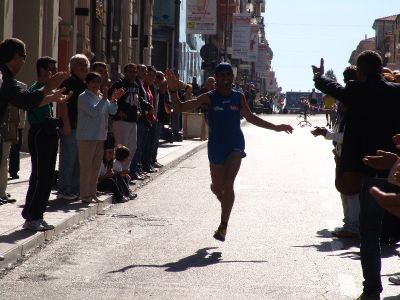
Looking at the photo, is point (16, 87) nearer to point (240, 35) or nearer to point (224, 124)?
point (224, 124)

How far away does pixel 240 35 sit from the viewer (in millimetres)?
79500

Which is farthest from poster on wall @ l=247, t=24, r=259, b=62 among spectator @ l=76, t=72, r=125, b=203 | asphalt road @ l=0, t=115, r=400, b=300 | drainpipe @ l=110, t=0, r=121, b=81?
spectator @ l=76, t=72, r=125, b=203

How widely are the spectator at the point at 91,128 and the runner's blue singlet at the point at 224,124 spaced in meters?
2.54

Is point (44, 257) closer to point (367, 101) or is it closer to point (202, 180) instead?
point (367, 101)

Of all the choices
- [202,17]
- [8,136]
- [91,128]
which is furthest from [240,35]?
[8,136]

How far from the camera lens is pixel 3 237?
11836 mm

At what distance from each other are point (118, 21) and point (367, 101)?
29.6 m

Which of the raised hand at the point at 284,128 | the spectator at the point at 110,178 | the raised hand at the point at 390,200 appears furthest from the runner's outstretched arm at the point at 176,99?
the raised hand at the point at 390,200

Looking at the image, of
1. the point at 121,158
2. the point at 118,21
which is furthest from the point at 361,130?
the point at 118,21

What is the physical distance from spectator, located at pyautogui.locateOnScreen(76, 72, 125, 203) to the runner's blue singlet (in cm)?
254

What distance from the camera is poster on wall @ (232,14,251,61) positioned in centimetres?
7906

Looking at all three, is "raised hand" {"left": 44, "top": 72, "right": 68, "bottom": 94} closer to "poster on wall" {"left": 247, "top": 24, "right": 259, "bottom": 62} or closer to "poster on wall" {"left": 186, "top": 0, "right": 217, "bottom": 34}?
"poster on wall" {"left": 186, "top": 0, "right": 217, "bottom": 34}

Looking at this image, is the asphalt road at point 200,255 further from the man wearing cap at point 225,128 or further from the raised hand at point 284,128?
the raised hand at point 284,128

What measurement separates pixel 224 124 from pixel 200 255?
6.17 feet
